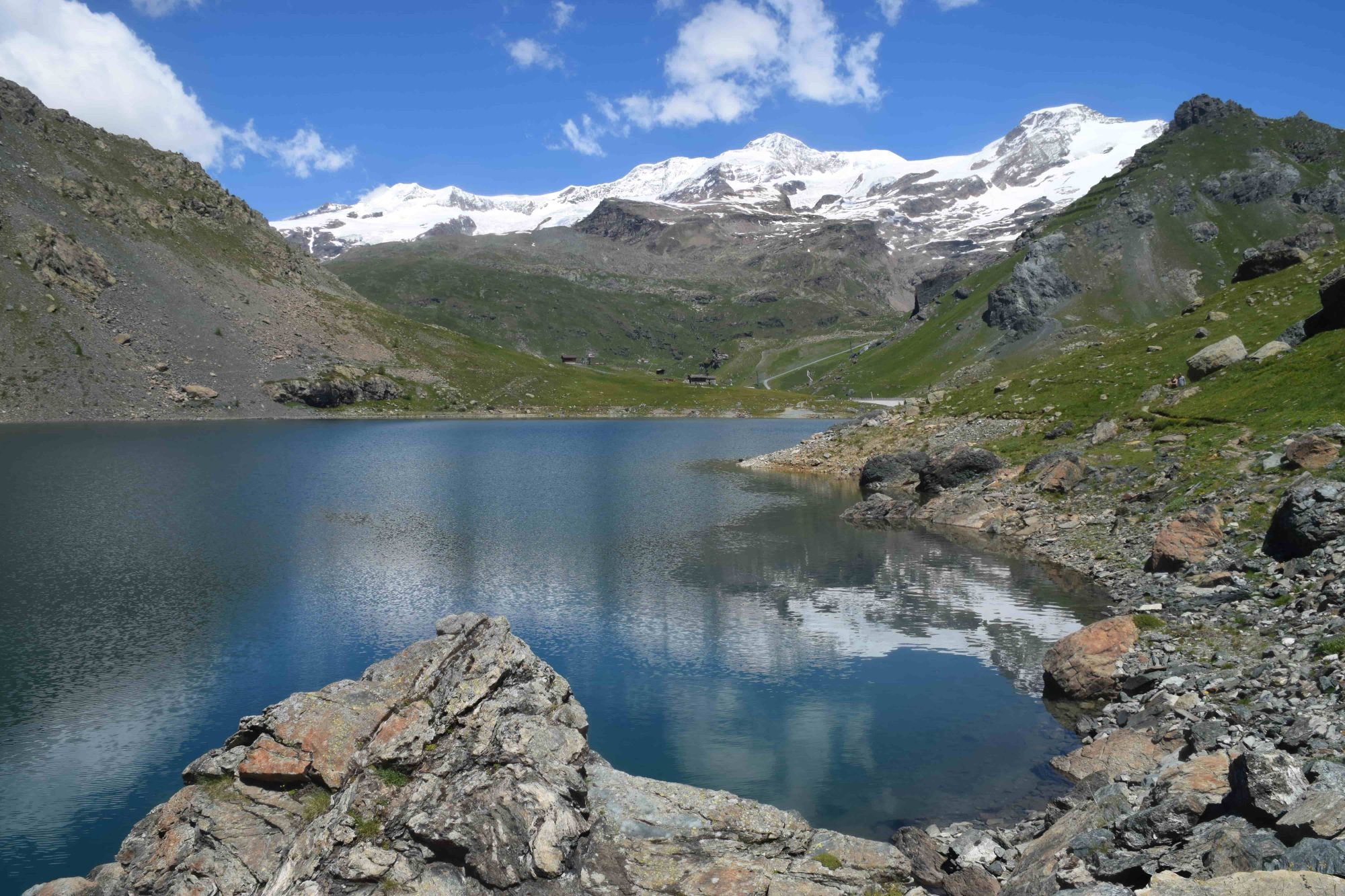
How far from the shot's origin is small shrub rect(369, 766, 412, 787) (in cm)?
1866

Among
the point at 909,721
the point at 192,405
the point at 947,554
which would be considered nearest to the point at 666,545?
the point at 947,554

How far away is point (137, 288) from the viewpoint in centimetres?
19362

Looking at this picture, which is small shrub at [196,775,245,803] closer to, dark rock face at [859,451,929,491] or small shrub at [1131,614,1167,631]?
small shrub at [1131,614,1167,631]

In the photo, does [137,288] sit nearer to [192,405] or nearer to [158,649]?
[192,405]

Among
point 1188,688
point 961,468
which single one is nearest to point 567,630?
point 1188,688

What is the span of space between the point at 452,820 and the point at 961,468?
6449 centimetres

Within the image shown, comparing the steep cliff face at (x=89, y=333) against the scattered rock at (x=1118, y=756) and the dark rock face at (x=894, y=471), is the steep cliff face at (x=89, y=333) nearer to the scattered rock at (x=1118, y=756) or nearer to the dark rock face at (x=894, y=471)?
the dark rock face at (x=894, y=471)

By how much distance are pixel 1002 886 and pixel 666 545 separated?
Answer: 4507 centimetres

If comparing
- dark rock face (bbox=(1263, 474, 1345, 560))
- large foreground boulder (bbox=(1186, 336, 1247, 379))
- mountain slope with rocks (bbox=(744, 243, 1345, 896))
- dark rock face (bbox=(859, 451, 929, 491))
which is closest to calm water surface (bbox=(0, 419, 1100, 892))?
mountain slope with rocks (bbox=(744, 243, 1345, 896))

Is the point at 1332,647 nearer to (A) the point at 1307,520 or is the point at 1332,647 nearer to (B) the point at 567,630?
(A) the point at 1307,520

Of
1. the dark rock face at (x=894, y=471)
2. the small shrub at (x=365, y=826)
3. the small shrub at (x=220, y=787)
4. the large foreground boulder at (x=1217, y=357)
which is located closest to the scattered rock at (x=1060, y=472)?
the large foreground boulder at (x=1217, y=357)

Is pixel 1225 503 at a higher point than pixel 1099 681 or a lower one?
higher

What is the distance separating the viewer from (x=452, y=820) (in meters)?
17.5

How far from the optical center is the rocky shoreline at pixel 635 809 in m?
15.2
